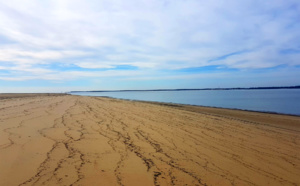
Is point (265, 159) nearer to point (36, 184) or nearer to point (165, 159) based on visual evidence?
point (165, 159)

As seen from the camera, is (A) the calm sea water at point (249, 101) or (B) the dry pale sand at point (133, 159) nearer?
(B) the dry pale sand at point (133, 159)

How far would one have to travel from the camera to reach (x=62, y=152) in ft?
14.4

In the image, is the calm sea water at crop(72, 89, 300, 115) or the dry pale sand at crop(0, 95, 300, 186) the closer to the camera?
the dry pale sand at crop(0, 95, 300, 186)

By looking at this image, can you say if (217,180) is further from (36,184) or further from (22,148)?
(22,148)

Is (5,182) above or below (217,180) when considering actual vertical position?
above

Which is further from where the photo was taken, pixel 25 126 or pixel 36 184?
pixel 25 126

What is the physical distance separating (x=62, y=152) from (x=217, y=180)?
306 cm

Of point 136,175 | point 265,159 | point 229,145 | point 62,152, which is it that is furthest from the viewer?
point 229,145

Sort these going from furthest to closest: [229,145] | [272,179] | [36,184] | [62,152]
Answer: [229,145]
[62,152]
[272,179]
[36,184]

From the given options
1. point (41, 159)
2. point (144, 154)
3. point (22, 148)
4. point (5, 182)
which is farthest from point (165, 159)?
point (22, 148)

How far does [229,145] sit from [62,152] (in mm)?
4488

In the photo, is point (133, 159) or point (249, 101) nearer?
point (133, 159)

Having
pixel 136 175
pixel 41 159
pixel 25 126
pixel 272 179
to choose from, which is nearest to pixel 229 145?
pixel 272 179

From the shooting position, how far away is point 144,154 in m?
4.68
